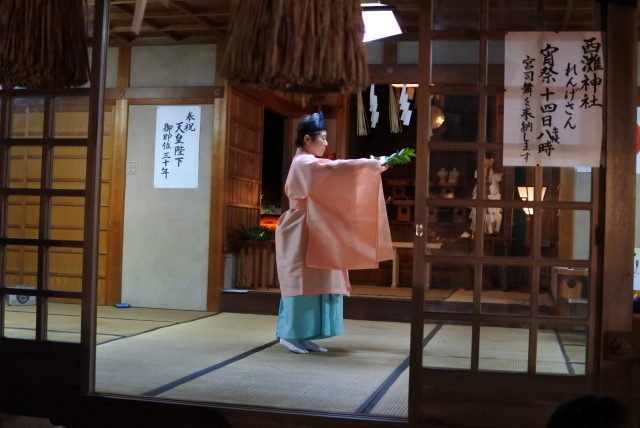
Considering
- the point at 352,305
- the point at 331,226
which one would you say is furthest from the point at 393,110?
the point at 331,226

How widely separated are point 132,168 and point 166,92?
0.85m

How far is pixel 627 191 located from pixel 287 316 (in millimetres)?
2685

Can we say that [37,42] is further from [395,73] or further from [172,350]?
[395,73]

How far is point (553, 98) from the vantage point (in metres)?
3.07

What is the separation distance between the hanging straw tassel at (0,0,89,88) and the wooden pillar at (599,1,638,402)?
6.83ft

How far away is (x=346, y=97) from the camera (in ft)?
30.6

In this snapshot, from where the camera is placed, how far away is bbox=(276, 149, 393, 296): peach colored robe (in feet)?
15.9

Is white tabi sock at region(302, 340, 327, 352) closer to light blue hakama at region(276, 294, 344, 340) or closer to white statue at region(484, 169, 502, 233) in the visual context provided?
light blue hakama at region(276, 294, 344, 340)

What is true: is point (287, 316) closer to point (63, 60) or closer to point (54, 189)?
point (54, 189)

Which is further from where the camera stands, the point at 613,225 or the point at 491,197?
the point at 491,197

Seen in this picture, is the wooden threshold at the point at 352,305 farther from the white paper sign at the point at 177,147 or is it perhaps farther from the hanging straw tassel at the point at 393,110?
the hanging straw tassel at the point at 393,110

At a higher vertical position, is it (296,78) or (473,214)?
(296,78)

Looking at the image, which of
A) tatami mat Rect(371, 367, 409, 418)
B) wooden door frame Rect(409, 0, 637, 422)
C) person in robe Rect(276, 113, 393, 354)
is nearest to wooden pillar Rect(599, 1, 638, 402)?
wooden door frame Rect(409, 0, 637, 422)

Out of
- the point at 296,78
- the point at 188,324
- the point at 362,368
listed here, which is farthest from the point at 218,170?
the point at 296,78
